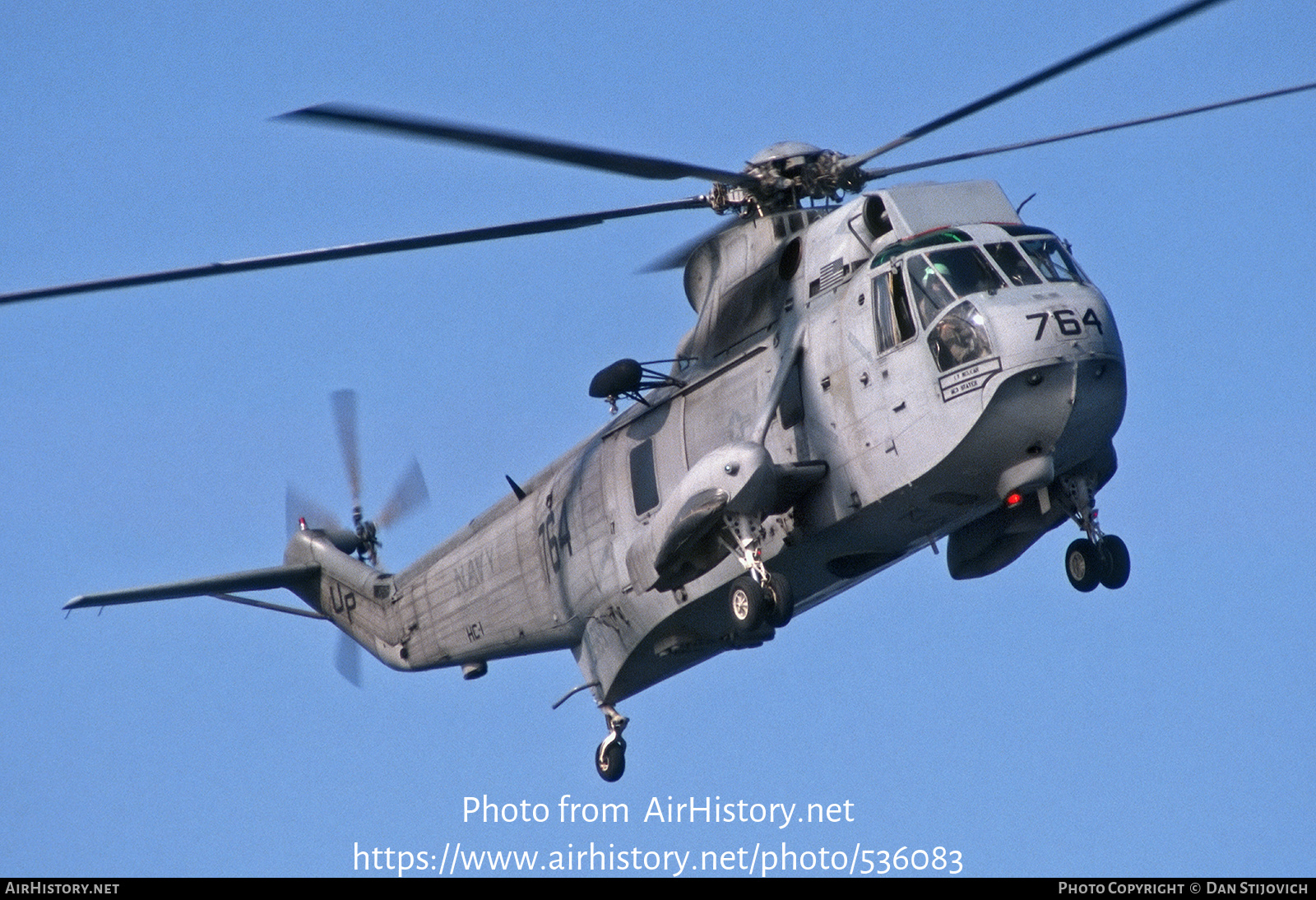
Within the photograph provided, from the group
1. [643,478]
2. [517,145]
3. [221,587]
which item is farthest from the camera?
[221,587]

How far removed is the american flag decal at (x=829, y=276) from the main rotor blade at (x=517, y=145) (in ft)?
4.25

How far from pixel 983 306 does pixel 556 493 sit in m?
7.22

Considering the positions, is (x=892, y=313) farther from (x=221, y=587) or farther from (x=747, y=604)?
(x=221, y=587)

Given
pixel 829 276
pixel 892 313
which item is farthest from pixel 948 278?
pixel 829 276

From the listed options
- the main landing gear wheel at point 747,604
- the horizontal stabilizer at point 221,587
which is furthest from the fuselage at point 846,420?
the horizontal stabilizer at point 221,587

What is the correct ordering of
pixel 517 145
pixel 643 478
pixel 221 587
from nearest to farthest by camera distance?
pixel 517 145 → pixel 643 478 → pixel 221 587

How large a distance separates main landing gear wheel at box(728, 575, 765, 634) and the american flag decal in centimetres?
309

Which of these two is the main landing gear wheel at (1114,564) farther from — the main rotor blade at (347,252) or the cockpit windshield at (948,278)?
the main rotor blade at (347,252)

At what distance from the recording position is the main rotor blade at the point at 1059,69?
50.8ft

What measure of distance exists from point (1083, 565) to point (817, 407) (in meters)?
3.10

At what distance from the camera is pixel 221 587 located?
1013 inches

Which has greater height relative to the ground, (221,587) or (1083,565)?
(221,587)

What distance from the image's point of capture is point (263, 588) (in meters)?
26.9
